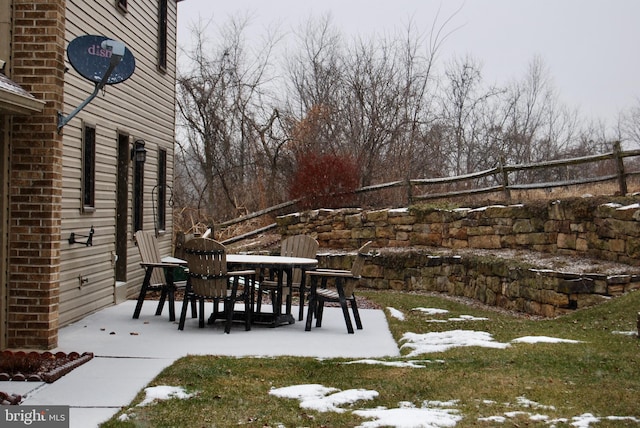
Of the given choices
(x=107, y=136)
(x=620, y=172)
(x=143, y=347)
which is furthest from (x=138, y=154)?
(x=620, y=172)

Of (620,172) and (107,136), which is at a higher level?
(107,136)

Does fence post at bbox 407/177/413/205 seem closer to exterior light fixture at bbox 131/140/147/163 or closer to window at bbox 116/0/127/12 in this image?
exterior light fixture at bbox 131/140/147/163

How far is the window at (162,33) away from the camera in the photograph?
13.3 metres

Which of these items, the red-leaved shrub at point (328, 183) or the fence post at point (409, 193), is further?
the red-leaved shrub at point (328, 183)

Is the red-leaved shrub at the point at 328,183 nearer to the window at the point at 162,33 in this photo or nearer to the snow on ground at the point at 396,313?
the window at the point at 162,33

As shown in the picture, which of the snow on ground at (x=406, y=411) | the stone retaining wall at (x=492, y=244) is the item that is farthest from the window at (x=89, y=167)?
the stone retaining wall at (x=492, y=244)

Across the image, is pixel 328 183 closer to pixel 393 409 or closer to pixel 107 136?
pixel 107 136

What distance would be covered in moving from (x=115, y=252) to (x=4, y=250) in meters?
3.80

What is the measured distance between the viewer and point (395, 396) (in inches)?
213

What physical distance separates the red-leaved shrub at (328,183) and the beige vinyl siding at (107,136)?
15.8 feet

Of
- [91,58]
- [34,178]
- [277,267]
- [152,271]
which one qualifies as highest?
[91,58]

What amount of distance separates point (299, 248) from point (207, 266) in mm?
2169

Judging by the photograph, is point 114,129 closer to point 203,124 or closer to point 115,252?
point 115,252

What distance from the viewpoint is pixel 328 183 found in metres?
18.2
